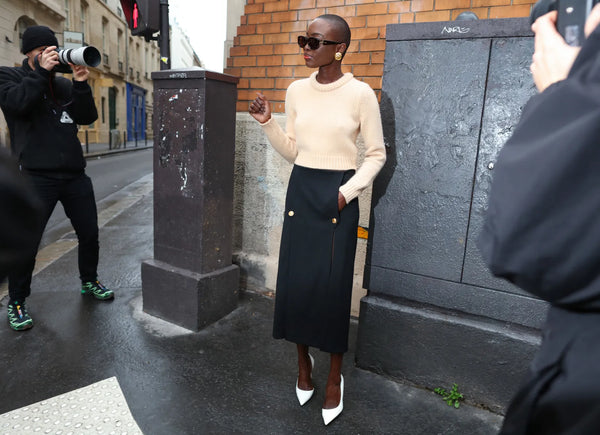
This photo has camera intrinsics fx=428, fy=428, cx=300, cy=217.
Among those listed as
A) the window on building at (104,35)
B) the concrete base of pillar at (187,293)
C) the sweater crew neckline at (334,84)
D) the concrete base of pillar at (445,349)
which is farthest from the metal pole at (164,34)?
the window on building at (104,35)

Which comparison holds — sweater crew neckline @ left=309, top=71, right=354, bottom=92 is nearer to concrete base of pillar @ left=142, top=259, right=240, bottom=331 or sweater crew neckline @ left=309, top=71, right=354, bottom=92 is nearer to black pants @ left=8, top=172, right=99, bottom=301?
concrete base of pillar @ left=142, top=259, right=240, bottom=331

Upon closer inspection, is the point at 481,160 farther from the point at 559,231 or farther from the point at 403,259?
the point at 559,231

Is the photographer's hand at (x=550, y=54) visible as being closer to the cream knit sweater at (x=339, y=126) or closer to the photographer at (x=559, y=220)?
the photographer at (x=559, y=220)

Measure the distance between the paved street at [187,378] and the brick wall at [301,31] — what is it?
200 centimetres

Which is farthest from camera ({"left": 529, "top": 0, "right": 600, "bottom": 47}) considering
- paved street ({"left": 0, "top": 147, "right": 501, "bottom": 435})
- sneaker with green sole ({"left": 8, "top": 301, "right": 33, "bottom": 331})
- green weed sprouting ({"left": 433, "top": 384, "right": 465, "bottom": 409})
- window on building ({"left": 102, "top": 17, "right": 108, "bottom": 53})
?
window on building ({"left": 102, "top": 17, "right": 108, "bottom": 53})

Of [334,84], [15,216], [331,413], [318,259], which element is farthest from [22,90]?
[331,413]

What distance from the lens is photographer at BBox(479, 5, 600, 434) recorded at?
682mm

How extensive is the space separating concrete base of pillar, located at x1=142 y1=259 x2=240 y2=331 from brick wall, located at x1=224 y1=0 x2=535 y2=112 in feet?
5.16

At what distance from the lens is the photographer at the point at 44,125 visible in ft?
9.80

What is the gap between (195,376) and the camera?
8.90ft

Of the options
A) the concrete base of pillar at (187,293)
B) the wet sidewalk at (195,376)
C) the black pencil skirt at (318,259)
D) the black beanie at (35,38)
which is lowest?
the wet sidewalk at (195,376)

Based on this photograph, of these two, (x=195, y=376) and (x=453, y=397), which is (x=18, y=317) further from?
(x=453, y=397)

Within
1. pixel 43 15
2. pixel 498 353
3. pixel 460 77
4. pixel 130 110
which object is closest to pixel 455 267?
pixel 498 353

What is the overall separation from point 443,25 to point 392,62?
33 centimetres
